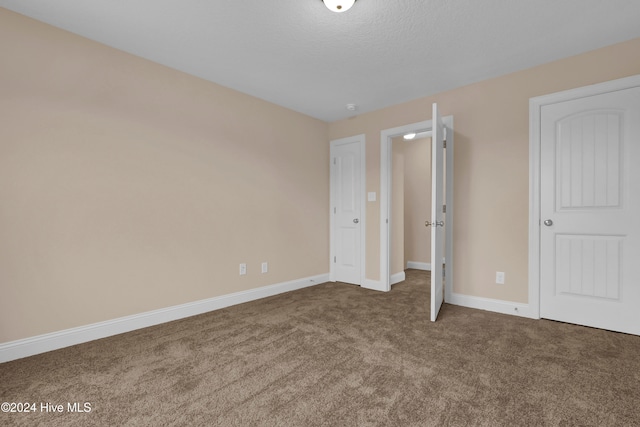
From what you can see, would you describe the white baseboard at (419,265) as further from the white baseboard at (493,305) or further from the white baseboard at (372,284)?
the white baseboard at (493,305)

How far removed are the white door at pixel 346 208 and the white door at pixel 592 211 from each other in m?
2.17

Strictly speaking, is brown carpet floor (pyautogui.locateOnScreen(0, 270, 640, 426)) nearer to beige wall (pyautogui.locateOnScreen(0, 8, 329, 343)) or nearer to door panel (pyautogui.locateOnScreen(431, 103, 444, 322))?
door panel (pyautogui.locateOnScreen(431, 103, 444, 322))

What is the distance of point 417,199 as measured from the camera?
19.1ft

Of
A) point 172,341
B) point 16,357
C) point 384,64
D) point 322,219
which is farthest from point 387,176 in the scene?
point 16,357

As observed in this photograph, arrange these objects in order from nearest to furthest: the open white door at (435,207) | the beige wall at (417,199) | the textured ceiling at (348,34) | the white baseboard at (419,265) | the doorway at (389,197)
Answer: the textured ceiling at (348,34) → the open white door at (435,207) → the doorway at (389,197) → the white baseboard at (419,265) → the beige wall at (417,199)

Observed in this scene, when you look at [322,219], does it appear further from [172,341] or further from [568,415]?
[568,415]

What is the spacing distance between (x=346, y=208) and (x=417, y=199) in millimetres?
2073

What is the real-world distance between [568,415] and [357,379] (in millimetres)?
1082

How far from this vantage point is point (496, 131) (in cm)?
310

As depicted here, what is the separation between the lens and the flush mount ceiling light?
1.96m

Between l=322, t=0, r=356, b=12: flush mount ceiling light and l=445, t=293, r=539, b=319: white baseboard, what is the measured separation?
3043 mm

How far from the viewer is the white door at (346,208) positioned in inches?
169

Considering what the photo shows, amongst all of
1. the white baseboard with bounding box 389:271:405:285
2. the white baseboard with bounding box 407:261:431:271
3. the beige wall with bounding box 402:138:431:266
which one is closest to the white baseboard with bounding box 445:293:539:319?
A: the white baseboard with bounding box 389:271:405:285

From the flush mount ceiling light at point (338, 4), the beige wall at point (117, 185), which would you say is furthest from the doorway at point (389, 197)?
the flush mount ceiling light at point (338, 4)
